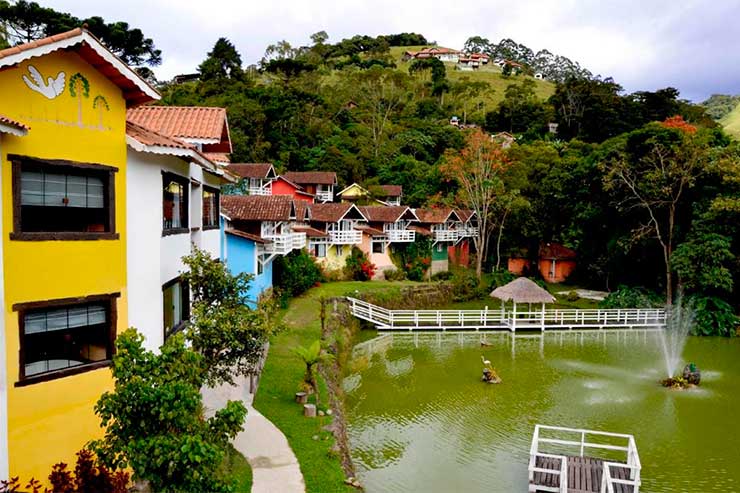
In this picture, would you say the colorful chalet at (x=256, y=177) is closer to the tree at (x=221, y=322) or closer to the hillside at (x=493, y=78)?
the tree at (x=221, y=322)

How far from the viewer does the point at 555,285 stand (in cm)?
4422

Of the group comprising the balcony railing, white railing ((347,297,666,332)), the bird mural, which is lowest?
white railing ((347,297,666,332))

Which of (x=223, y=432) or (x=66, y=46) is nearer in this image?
Answer: (x=223, y=432)

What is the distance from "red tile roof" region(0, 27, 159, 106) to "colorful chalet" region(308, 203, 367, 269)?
27025 mm

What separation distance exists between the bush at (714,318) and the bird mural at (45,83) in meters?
31.3

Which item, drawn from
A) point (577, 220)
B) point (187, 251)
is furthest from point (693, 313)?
point (187, 251)

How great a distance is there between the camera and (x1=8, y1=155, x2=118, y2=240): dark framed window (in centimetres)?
820

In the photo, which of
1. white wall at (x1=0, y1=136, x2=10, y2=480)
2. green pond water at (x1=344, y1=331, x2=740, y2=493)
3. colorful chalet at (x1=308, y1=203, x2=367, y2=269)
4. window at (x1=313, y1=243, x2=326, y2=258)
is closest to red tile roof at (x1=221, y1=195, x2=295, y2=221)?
green pond water at (x1=344, y1=331, x2=740, y2=493)

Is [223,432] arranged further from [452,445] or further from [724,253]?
[724,253]

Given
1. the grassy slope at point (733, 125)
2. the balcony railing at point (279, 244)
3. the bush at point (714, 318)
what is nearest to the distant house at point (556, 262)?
the grassy slope at point (733, 125)

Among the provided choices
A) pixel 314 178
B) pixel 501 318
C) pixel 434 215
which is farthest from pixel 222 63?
pixel 501 318

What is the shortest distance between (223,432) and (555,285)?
40066mm

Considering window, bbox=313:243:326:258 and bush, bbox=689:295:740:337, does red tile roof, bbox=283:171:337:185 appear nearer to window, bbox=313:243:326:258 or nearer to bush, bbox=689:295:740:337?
window, bbox=313:243:326:258

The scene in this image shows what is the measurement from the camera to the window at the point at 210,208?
52.5 feet
